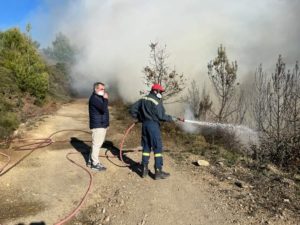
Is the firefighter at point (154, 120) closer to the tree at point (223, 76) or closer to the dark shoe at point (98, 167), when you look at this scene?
the dark shoe at point (98, 167)

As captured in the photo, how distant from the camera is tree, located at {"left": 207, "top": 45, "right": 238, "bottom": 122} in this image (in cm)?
1866

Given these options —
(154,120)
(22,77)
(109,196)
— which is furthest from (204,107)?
(109,196)

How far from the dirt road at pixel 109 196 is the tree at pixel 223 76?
922cm

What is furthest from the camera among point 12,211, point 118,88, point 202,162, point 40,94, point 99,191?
point 118,88

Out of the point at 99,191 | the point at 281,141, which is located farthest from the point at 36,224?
the point at 281,141

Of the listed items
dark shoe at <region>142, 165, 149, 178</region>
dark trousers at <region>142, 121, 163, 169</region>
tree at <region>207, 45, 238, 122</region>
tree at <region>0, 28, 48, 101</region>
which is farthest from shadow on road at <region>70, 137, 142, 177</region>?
tree at <region>0, 28, 48, 101</region>

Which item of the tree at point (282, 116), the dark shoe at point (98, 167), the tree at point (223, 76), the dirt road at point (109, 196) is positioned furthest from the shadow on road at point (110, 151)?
the tree at point (223, 76)

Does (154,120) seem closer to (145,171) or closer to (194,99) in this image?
(145,171)

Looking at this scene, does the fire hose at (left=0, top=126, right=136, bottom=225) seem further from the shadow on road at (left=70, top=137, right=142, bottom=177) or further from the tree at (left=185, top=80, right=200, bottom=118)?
the tree at (left=185, top=80, right=200, bottom=118)

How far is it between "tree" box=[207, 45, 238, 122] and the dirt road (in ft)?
30.3

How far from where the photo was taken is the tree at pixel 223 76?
61.2ft

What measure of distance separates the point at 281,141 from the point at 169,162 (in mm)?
3032

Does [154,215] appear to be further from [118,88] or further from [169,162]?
[118,88]

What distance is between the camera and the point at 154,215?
684 cm
